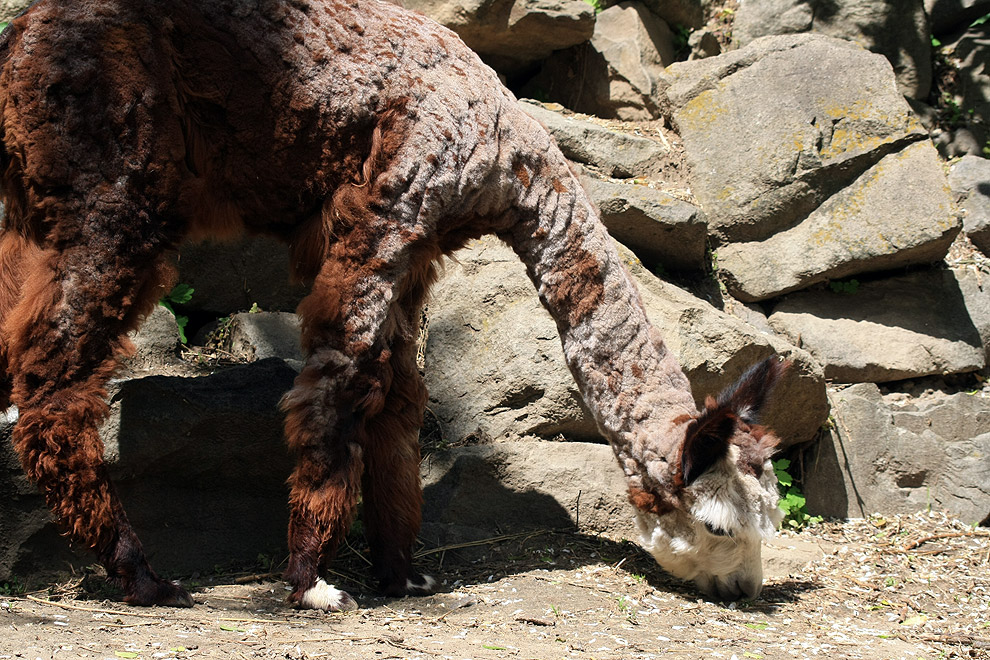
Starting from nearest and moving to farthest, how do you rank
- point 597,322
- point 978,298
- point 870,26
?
point 597,322
point 978,298
point 870,26

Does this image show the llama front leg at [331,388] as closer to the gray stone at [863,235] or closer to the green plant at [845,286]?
the gray stone at [863,235]

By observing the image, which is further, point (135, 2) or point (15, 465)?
point (15, 465)

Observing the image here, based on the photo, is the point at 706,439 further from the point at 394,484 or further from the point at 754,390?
the point at 394,484

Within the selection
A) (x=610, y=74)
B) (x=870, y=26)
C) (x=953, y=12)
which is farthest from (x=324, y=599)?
(x=953, y=12)

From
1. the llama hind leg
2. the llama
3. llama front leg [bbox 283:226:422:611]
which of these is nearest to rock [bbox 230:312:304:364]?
the llama hind leg

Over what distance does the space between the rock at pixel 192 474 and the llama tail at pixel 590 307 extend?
1726mm

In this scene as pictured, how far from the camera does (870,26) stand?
8.41 metres

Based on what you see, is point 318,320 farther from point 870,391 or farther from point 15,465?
point 870,391

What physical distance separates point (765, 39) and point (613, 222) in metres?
2.74

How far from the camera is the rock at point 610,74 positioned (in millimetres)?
8602

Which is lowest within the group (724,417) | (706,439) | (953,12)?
(706,439)

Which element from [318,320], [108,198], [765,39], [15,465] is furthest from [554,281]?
[765,39]

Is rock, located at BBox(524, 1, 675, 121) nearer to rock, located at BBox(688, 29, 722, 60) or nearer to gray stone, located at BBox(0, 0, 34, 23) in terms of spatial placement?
rock, located at BBox(688, 29, 722, 60)

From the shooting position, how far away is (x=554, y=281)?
4539 millimetres
